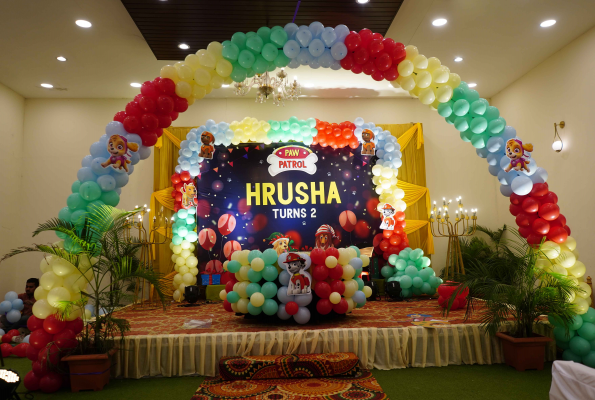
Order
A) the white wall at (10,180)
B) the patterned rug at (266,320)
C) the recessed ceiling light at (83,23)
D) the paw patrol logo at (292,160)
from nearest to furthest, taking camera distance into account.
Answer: the patterned rug at (266,320) < the recessed ceiling light at (83,23) < the white wall at (10,180) < the paw patrol logo at (292,160)

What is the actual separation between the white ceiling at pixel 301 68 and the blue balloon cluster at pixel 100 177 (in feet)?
7.43

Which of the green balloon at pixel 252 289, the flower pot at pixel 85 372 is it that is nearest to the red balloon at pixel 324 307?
the green balloon at pixel 252 289

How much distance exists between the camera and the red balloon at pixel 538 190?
15.8 ft

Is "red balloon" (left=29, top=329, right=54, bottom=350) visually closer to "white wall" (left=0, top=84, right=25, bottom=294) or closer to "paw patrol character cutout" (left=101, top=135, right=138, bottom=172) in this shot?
"paw patrol character cutout" (left=101, top=135, right=138, bottom=172)

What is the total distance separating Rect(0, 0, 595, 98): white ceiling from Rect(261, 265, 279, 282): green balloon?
409 centimetres

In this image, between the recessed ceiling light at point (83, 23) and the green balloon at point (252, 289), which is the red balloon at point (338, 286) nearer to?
the green balloon at point (252, 289)

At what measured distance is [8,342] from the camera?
5.71 m

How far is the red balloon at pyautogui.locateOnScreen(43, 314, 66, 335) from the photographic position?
4008 millimetres

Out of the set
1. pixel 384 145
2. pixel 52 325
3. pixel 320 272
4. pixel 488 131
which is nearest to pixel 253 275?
pixel 320 272

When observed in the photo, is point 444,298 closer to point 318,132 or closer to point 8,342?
point 318,132

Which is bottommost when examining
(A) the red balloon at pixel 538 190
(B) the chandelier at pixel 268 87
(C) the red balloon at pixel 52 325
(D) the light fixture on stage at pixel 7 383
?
(D) the light fixture on stage at pixel 7 383

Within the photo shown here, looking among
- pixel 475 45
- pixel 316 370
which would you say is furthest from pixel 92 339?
pixel 475 45

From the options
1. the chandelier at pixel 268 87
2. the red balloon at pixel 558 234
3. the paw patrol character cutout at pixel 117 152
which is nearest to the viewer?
the paw patrol character cutout at pixel 117 152

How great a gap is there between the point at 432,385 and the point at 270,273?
7.29ft
